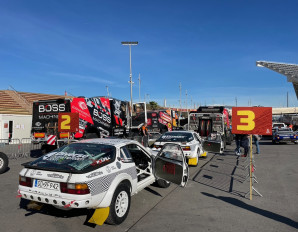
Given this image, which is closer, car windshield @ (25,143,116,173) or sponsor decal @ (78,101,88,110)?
car windshield @ (25,143,116,173)

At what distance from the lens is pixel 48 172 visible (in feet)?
12.1

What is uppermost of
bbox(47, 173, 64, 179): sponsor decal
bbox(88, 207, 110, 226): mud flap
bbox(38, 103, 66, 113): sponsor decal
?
bbox(38, 103, 66, 113): sponsor decal

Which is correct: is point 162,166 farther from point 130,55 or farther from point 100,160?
point 130,55

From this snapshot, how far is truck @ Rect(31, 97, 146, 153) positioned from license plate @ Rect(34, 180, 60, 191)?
6.63 metres

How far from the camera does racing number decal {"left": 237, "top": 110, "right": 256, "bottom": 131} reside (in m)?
5.61

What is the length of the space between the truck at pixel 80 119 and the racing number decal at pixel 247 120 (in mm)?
7427

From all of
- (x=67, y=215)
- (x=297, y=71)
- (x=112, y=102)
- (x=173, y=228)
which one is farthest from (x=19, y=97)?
(x=297, y=71)

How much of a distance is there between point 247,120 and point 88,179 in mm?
4155

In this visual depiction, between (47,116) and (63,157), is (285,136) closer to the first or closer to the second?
(47,116)


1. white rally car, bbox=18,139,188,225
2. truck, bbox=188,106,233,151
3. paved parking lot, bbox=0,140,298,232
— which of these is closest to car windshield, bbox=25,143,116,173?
white rally car, bbox=18,139,188,225

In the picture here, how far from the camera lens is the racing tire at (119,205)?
3.74m

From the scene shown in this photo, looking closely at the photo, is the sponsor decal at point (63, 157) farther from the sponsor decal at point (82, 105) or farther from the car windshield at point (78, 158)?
the sponsor decal at point (82, 105)

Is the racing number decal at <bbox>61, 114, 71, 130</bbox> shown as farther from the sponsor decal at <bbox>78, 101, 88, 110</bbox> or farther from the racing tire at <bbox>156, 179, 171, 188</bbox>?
the racing tire at <bbox>156, 179, 171, 188</bbox>

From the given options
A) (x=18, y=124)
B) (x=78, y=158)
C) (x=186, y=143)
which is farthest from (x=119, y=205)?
(x=18, y=124)
